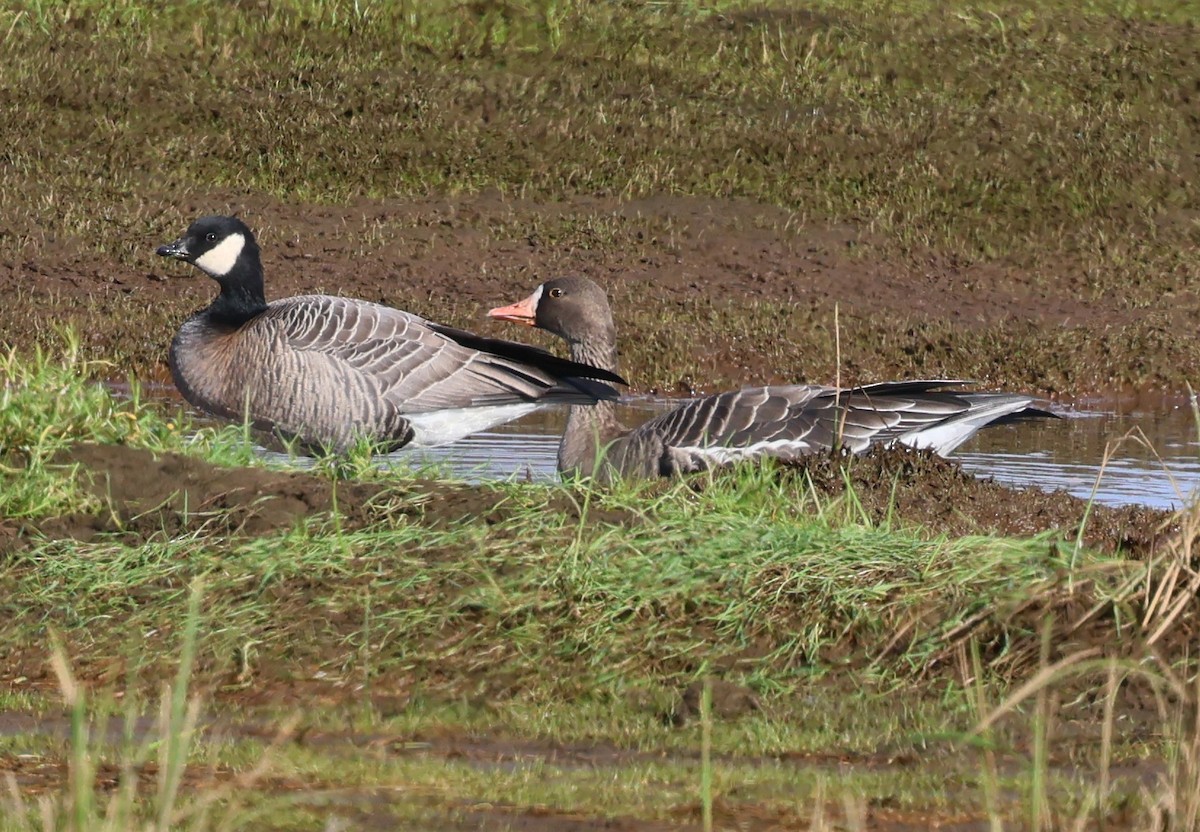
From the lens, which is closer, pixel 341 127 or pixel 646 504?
pixel 646 504

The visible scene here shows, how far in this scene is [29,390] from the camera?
805 cm

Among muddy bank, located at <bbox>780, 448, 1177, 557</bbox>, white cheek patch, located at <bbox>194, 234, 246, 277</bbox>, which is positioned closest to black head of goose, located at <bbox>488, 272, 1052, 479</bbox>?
muddy bank, located at <bbox>780, 448, 1177, 557</bbox>

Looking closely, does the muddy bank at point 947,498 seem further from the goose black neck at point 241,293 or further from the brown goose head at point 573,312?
the goose black neck at point 241,293

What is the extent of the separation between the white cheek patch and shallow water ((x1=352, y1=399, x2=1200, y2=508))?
4.74 feet

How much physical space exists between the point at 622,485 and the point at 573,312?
3058mm

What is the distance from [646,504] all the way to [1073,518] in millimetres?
2532

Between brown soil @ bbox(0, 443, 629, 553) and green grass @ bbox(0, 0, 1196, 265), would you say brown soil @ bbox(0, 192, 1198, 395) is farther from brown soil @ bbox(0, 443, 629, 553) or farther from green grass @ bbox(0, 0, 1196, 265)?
brown soil @ bbox(0, 443, 629, 553)


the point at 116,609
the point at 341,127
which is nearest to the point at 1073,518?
the point at 116,609

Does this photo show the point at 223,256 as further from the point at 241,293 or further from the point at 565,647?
the point at 565,647

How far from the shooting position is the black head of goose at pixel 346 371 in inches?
378

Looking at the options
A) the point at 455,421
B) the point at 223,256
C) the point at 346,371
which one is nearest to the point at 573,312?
the point at 455,421

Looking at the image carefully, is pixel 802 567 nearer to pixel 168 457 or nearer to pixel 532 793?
pixel 532 793

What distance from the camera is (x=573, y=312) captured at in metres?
10.6

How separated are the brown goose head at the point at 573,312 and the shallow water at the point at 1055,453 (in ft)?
2.62
